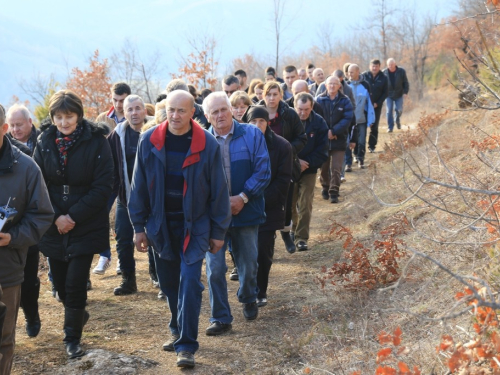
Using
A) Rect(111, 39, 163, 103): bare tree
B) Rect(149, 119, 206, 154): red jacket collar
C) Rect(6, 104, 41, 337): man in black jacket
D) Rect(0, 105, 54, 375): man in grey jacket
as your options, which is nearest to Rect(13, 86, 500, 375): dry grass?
Rect(6, 104, 41, 337): man in black jacket

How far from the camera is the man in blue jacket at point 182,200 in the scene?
576 cm

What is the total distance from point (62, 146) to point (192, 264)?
5.53 feet

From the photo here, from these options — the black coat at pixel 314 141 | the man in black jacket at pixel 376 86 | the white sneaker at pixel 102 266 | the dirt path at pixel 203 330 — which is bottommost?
the dirt path at pixel 203 330

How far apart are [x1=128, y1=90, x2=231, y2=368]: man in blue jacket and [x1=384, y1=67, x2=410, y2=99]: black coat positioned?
583 inches

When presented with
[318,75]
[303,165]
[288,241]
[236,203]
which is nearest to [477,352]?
[236,203]

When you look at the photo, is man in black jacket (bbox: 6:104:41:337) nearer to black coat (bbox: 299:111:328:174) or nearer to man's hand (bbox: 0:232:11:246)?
man's hand (bbox: 0:232:11:246)

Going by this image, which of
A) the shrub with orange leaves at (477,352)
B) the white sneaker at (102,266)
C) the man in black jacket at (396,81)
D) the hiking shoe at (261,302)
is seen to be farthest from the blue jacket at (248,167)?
the man in black jacket at (396,81)

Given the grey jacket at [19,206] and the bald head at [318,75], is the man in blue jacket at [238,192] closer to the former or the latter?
the grey jacket at [19,206]

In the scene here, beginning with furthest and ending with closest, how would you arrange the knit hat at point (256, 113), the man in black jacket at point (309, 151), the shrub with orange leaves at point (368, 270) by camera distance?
1. the man in black jacket at point (309, 151)
2. the knit hat at point (256, 113)
3. the shrub with orange leaves at point (368, 270)

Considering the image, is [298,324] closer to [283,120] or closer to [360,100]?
[283,120]

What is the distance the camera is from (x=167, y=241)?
5.86 m

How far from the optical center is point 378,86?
59.5ft

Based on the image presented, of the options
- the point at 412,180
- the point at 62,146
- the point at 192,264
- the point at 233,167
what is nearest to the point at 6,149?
the point at 62,146

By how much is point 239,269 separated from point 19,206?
8.81 feet
